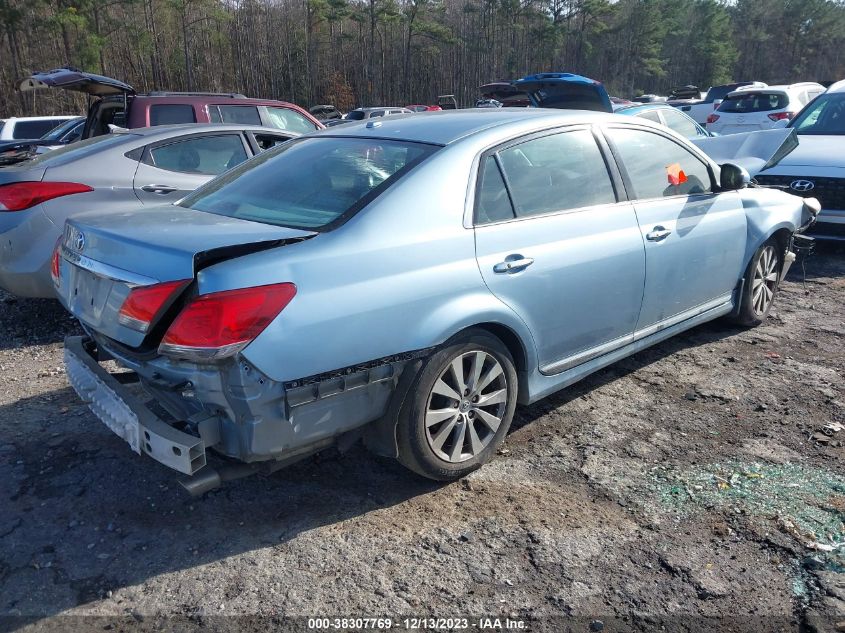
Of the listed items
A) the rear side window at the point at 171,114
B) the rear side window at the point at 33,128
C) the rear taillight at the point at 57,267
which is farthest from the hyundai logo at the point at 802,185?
the rear side window at the point at 33,128

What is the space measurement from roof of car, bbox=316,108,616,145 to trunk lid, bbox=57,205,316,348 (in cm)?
95

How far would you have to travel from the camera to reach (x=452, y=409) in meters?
3.04

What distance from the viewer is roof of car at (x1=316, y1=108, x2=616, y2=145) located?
3.34 metres

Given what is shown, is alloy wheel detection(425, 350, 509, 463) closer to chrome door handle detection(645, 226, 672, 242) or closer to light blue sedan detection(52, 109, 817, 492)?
light blue sedan detection(52, 109, 817, 492)

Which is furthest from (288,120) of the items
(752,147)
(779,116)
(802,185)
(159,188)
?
(779,116)

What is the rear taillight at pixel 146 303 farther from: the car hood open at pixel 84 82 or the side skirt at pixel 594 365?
the car hood open at pixel 84 82

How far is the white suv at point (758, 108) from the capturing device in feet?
48.9

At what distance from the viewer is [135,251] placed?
2.60 m

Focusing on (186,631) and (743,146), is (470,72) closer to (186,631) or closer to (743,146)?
(743,146)

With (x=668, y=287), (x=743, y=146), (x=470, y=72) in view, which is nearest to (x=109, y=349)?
(x=668, y=287)

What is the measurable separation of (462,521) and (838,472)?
1.88 meters

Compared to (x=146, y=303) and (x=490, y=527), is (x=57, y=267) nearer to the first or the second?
(x=146, y=303)

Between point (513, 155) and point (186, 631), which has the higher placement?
point (513, 155)

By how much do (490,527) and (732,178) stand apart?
3.04 meters
